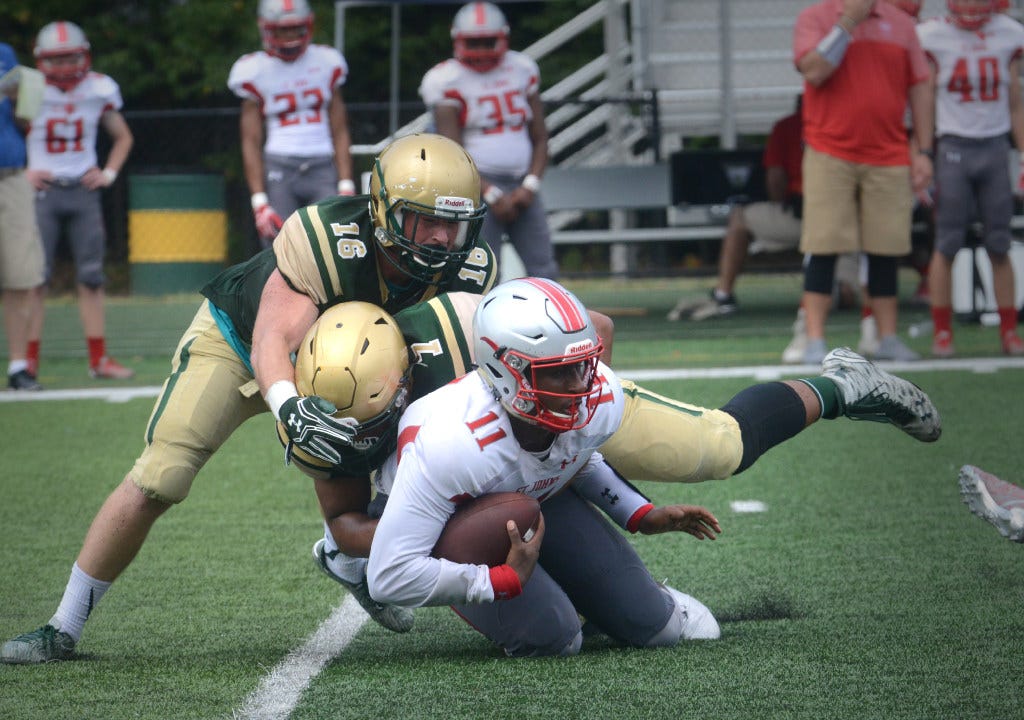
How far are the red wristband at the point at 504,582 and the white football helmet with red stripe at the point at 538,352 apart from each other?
1.03 ft

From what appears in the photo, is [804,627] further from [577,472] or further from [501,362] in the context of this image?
[501,362]

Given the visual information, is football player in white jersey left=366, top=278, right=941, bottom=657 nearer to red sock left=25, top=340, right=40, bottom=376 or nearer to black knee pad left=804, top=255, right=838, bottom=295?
black knee pad left=804, top=255, right=838, bottom=295

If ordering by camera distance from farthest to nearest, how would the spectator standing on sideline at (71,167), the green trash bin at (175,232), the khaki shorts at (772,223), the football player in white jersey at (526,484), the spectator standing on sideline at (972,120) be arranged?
the green trash bin at (175,232) → the khaki shorts at (772,223) → the spectator standing on sideline at (71,167) → the spectator standing on sideline at (972,120) → the football player in white jersey at (526,484)

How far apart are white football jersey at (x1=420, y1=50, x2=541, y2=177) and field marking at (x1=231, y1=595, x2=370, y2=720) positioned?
3.99m

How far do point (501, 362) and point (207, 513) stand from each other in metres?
2.17

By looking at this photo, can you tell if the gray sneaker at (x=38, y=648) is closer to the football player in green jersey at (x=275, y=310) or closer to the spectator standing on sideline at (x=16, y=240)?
the football player in green jersey at (x=275, y=310)

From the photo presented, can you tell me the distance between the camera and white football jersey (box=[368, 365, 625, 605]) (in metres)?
2.95

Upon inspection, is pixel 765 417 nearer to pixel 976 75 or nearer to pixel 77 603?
pixel 77 603

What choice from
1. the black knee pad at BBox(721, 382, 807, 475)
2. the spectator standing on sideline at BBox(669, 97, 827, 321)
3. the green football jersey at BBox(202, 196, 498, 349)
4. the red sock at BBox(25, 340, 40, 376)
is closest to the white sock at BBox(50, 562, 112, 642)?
the green football jersey at BBox(202, 196, 498, 349)

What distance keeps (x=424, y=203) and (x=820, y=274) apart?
398 cm

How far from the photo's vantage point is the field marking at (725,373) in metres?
7.11

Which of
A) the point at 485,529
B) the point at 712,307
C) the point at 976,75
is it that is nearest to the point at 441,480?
the point at 485,529

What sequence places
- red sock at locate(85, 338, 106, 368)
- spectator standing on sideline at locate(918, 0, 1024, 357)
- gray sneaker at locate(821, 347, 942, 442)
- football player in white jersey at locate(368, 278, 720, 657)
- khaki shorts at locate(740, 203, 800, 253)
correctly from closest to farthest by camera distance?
football player in white jersey at locate(368, 278, 720, 657) → gray sneaker at locate(821, 347, 942, 442) → spectator standing on sideline at locate(918, 0, 1024, 357) → red sock at locate(85, 338, 106, 368) → khaki shorts at locate(740, 203, 800, 253)

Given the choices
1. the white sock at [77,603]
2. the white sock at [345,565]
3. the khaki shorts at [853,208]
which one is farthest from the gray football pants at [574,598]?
the khaki shorts at [853,208]
